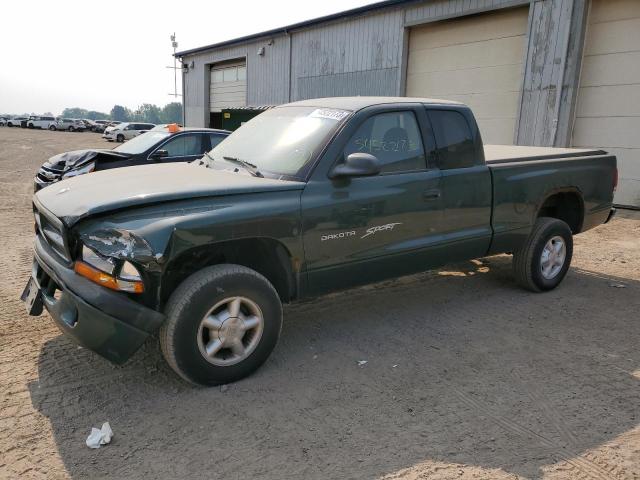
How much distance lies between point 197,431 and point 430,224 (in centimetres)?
246

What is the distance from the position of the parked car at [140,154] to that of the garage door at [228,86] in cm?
1436

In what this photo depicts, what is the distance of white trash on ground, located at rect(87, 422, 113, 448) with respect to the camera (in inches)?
112

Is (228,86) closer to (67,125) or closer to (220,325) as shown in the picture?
(220,325)

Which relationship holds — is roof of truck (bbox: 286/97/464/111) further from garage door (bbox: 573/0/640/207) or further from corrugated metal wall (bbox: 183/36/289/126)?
corrugated metal wall (bbox: 183/36/289/126)

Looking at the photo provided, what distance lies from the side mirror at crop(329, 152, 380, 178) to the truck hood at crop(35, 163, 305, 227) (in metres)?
0.30

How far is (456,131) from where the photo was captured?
4.71 metres


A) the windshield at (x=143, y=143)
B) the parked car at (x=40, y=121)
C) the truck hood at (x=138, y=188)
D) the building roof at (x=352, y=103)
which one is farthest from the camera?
the parked car at (x=40, y=121)

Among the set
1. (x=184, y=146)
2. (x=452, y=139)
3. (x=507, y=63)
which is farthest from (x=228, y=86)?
(x=452, y=139)

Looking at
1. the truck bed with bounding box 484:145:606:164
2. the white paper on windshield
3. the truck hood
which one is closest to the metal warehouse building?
the truck bed with bounding box 484:145:606:164

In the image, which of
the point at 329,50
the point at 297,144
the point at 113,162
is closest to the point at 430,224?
the point at 297,144

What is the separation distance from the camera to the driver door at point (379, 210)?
3.78 metres

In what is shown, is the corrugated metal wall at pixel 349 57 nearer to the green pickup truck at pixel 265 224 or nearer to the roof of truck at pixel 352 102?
the green pickup truck at pixel 265 224

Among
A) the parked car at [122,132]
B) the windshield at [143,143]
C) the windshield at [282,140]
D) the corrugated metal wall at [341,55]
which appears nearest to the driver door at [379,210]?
the windshield at [282,140]

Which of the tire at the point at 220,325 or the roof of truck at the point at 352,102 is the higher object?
the roof of truck at the point at 352,102
